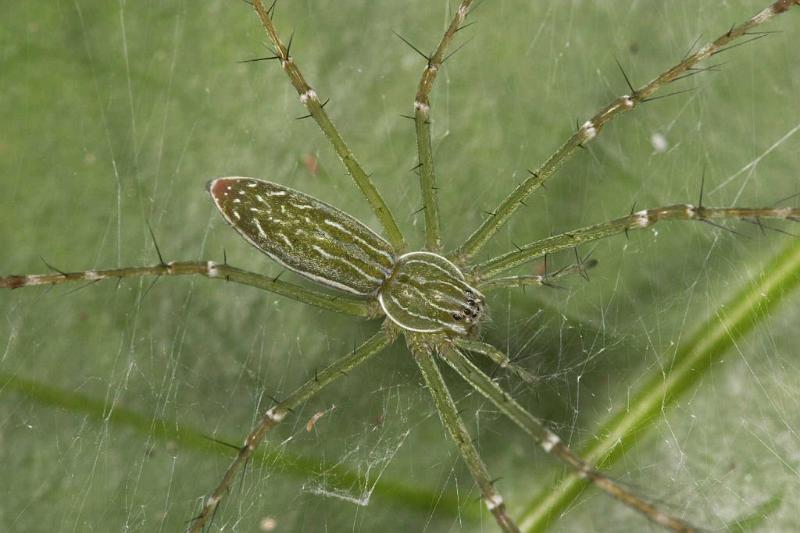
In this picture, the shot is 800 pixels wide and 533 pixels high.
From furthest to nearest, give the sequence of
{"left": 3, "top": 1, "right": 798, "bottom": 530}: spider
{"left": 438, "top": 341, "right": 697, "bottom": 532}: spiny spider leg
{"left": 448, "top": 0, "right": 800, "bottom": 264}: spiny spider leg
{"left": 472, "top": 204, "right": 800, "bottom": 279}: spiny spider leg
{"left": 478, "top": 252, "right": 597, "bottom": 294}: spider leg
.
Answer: {"left": 478, "top": 252, "right": 597, "bottom": 294}: spider leg, {"left": 3, "top": 1, "right": 798, "bottom": 530}: spider, {"left": 448, "top": 0, "right": 800, "bottom": 264}: spiny spider leg, {"left": 472, "top": 204, "right": 800, "bottom": 279}: spiny spider leg, {"left": 438, "top": 341, "right": 697, "bottom": 532}: spiny spider leg

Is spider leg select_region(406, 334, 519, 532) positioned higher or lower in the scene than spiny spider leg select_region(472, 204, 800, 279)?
lower

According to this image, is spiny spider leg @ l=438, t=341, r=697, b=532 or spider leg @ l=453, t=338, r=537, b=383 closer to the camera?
spiny spider leg @ l=438, t=341, r=697, b=532

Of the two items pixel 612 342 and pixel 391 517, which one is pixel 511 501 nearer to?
pixel 391 517

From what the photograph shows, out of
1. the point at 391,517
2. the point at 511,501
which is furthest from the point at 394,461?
the point at 511,501

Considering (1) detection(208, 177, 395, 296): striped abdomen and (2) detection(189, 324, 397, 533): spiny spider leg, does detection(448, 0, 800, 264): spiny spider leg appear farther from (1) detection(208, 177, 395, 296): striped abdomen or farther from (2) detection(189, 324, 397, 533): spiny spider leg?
(2) detection(189, 324, 397, 533): spiny spider leg

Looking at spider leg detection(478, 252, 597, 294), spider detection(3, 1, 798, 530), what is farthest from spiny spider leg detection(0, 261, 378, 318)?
spider leg detection(478, 252, 597, 294)

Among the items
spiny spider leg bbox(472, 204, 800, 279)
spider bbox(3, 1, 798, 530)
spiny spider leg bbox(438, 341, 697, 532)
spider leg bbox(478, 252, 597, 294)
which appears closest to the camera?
spiny spider leg bbox(438, 341, 697, 532)

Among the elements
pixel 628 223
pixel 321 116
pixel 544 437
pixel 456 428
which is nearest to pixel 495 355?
pixel 456 428
